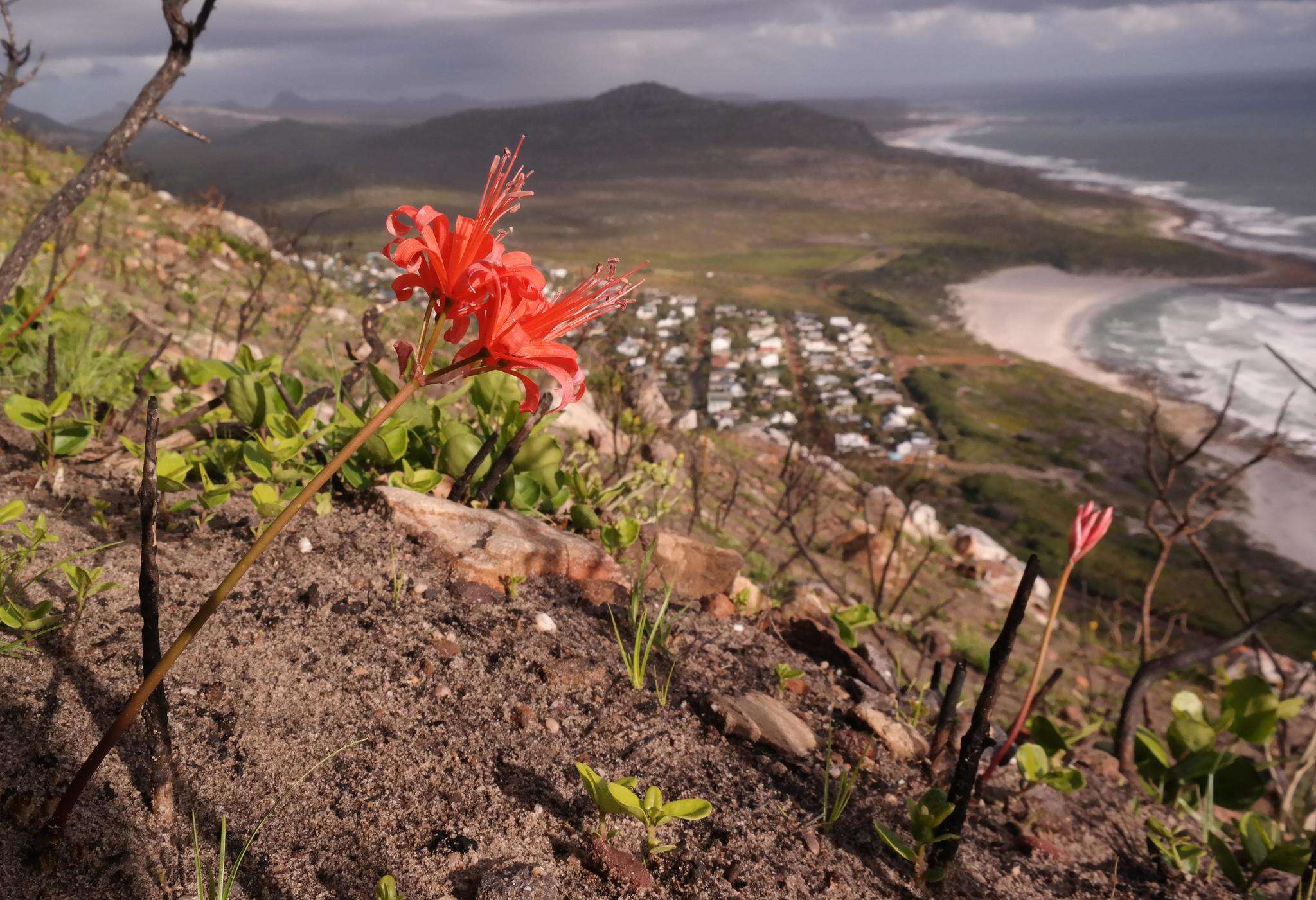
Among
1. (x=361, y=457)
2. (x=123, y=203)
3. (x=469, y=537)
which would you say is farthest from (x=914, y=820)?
(x=123, y=203)

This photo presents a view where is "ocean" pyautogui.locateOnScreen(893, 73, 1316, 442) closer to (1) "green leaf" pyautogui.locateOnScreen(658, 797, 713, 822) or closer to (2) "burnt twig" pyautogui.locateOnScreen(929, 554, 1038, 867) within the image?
(2) "burnt twig" pyautogui.locateOnScreen(929, 554, 1038, 867)

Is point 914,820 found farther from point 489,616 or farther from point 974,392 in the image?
point 974,392

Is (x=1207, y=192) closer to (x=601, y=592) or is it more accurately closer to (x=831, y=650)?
(x=831, y=650)

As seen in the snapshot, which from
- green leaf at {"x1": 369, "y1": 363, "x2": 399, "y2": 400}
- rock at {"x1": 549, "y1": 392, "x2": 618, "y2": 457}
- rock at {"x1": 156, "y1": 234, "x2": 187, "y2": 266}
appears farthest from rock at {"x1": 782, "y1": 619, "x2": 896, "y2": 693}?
rock at {"x1": 156, "y1": 234, "x2": 187, "y2": 266}

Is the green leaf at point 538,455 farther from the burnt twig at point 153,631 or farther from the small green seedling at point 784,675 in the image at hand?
the burnt twig at point 153,631

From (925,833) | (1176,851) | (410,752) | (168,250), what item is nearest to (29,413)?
(410,752)
